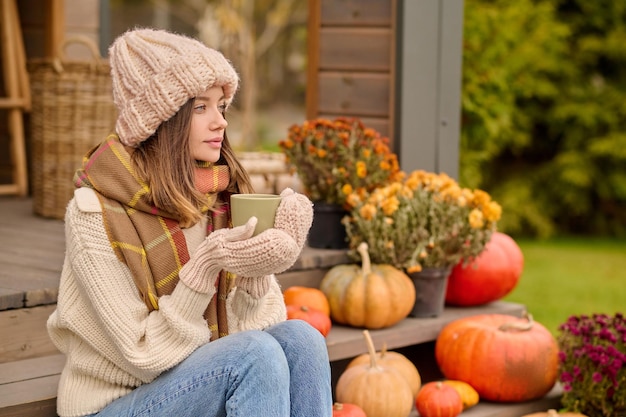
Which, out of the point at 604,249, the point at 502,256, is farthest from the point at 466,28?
the point at 502,256

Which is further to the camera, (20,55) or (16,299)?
(20,55)

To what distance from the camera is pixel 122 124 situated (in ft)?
7.03

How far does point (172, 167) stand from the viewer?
2145 mm

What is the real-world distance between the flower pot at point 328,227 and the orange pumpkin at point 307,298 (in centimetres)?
37

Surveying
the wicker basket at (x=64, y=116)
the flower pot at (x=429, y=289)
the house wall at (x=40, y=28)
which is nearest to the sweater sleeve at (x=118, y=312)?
the flower pot at (x=429, y=289)

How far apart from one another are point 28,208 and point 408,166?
6.33ft

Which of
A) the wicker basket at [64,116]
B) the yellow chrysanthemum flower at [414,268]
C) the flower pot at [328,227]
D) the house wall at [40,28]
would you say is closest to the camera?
the yellow chrysanthemum flower at [414,268]

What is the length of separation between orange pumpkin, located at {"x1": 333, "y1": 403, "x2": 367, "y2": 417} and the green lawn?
108 inches

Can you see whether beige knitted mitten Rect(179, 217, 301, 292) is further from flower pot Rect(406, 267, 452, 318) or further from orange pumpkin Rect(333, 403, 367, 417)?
flower pot Rect(406, 267, 452, 318)

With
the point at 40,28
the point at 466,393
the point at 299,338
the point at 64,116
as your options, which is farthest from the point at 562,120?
the point at 299,338

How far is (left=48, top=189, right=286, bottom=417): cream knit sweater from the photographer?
6.58ft

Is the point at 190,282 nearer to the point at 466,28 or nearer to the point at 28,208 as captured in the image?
the point at 28,208

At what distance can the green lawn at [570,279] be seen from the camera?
585 cm

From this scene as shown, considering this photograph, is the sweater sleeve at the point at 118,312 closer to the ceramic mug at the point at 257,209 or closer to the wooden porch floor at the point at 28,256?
the ceramic mug at the point at 257,209
